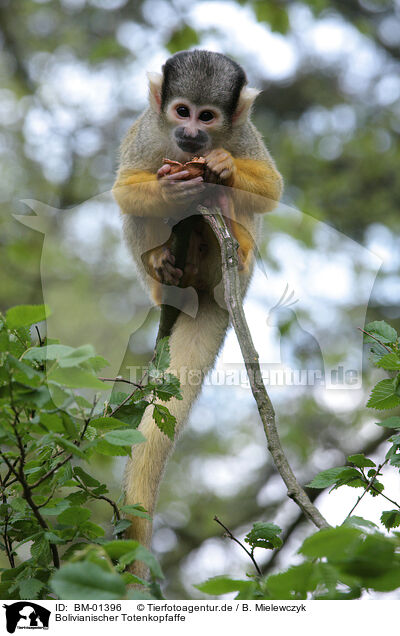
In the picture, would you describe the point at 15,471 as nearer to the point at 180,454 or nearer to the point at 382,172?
the point at 180,454

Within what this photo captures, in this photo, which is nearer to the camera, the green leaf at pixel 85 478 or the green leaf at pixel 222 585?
the green leaf at pixel 222 585

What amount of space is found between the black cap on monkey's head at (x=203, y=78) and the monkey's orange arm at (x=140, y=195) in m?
0.48

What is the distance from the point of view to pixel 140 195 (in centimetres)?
318

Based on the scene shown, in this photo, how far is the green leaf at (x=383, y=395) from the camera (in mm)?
1670

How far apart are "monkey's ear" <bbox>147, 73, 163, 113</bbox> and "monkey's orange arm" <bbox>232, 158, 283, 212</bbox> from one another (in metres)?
0.55

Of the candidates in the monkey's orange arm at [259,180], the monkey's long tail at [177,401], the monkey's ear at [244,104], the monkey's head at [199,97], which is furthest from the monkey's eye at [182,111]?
the monkey's long tail at [177,401]

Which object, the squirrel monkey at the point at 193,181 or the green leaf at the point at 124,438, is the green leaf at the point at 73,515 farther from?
the squirrel monkey at the point at 193,181

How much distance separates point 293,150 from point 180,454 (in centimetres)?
420

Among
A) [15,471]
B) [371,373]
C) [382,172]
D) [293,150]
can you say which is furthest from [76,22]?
[15,471]

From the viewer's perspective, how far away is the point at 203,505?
6.83m

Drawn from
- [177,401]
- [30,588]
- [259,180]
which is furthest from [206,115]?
[30,588]

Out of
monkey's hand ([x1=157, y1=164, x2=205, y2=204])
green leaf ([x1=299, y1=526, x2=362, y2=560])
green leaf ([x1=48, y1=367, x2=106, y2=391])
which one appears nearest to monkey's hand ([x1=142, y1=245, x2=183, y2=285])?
monkey's hand ([x1=157, y1=164, x2=205, y2=204])

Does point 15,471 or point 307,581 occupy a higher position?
point 15,471

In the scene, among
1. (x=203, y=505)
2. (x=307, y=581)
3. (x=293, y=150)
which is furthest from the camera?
(x=293, y=150)
